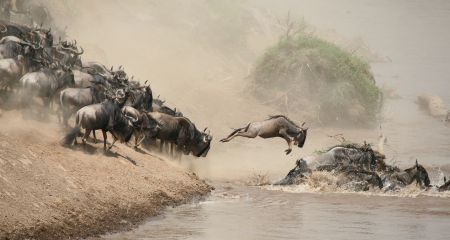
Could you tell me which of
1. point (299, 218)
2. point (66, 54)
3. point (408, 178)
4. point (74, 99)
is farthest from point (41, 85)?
point (408, 178)

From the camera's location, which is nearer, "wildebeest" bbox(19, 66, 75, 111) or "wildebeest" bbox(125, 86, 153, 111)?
"wildebeest" bbox(19, 66, 75, 111)

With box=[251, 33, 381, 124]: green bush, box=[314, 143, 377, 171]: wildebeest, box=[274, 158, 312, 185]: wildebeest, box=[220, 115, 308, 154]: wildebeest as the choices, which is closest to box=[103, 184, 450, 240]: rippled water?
box=[274, 158, 312, 185]: wildebeest

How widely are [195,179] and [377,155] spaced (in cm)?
669

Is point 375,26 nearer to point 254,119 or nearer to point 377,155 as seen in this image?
point 254,119

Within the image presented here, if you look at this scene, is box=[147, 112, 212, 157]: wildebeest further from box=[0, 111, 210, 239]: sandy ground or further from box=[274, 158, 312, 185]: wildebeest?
box=[274, 158, 312, 185]: wildebeest

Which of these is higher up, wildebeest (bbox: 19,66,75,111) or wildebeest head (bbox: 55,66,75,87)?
wildebeest head (bbox: 55,66,75,87)

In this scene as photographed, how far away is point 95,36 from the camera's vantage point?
50812 millimetres

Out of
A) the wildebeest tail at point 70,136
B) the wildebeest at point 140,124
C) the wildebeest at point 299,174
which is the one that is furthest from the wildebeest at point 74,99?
the wildebeest at point 299,174

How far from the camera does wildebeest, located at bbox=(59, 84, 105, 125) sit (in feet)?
71.9

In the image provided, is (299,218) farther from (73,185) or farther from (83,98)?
(83,98)

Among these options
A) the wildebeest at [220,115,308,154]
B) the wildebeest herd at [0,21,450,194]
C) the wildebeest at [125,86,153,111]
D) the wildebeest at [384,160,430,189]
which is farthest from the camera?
the wildebeest at [220,115,308,154]

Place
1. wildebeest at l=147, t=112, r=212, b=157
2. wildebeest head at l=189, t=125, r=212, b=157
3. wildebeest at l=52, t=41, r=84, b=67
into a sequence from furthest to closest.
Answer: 1. wildebeest at l=52, t=41, r=84, b=67
2. wildebeest head at l=189, t=125, r=212, b=157
3. wildebeest at l=147, t=112, r=212, b=157

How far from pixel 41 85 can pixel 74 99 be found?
3.12 ft

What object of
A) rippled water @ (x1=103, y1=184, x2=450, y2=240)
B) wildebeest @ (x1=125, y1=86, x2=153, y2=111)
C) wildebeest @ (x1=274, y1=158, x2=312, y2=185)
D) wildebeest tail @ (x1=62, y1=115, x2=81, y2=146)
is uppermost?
wildebeest @ (x1=125, y1=86, x2=153, y2=111)
